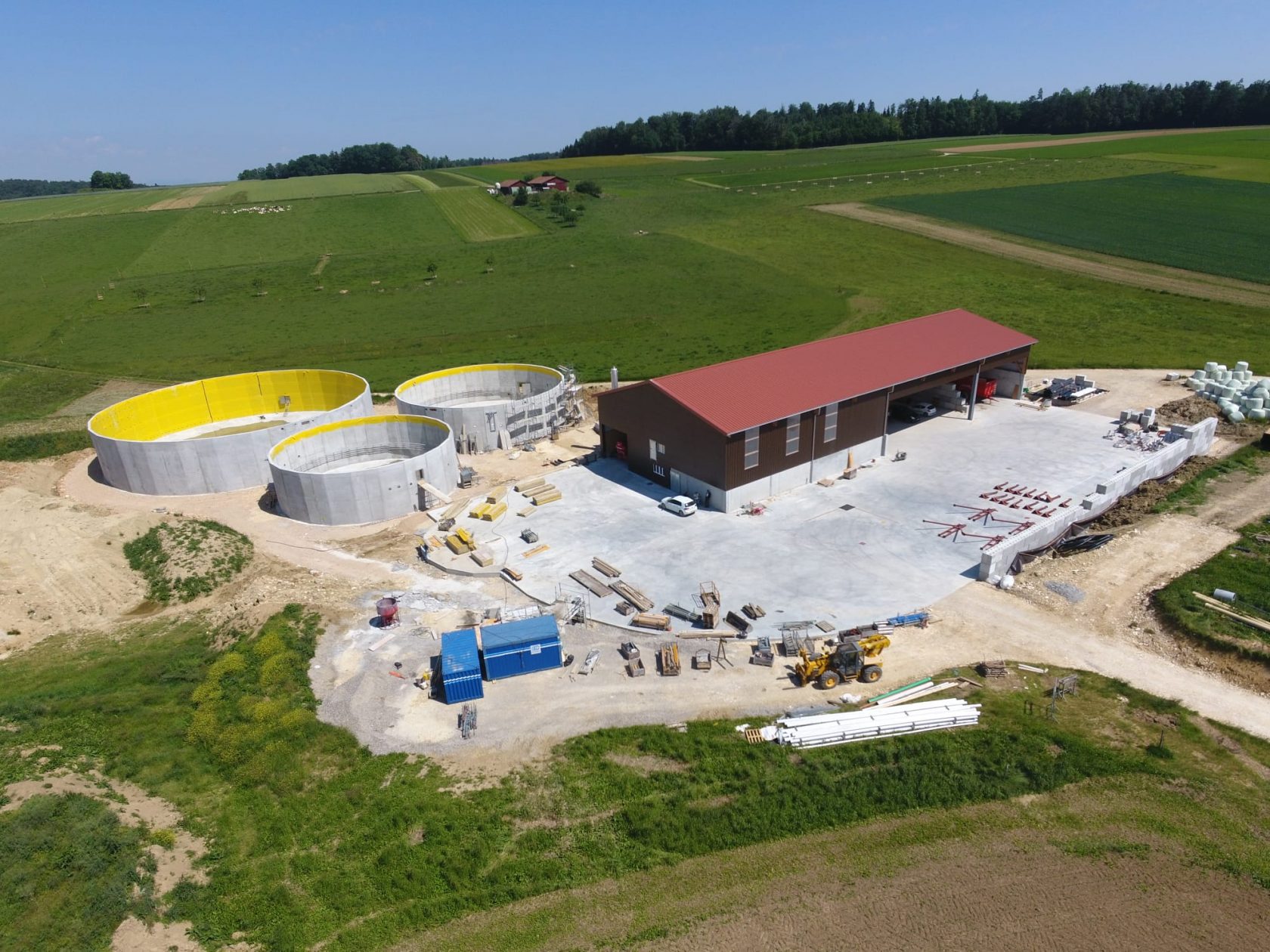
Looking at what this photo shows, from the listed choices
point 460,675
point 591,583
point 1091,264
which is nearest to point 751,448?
point 591,583

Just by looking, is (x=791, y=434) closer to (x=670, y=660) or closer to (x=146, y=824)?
(x=670, y=660)

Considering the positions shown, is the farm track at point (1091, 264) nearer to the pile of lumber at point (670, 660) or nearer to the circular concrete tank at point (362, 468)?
the pile of lumber at point (670, 660)

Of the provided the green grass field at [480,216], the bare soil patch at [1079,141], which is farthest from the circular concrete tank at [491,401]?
the bare soil patch at [1079,141]

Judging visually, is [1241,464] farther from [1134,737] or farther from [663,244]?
[663,244]

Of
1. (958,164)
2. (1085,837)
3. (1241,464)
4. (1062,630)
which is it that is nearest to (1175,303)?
(1241,464)

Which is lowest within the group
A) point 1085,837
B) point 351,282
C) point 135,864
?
point 1085,837

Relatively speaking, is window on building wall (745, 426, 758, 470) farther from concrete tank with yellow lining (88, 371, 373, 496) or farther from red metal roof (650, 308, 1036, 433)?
concrete tank with yellow lining (88, 371, 373, 496)
